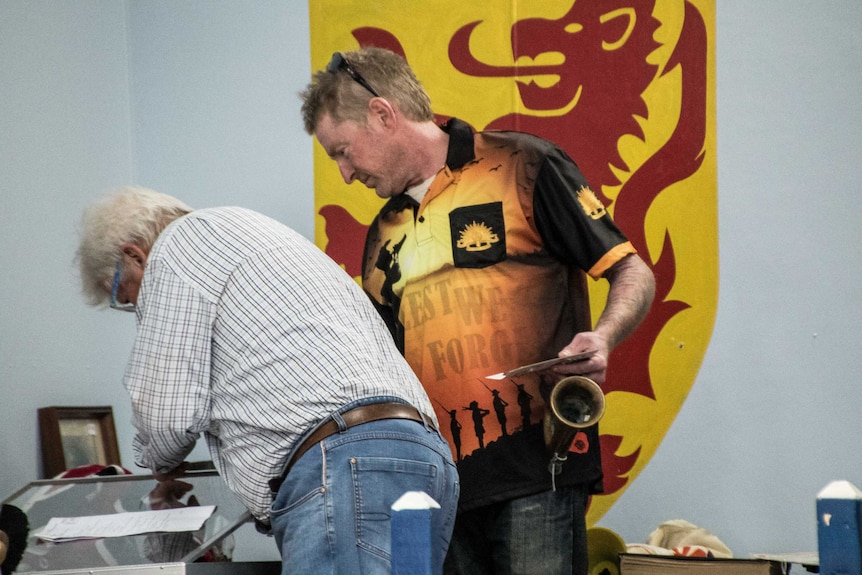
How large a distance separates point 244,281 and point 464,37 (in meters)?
1.68

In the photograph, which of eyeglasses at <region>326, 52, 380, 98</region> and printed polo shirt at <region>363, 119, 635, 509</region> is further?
eyeglasses at <region>326, 52, 380, 98</region>

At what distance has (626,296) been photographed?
2.14 meters

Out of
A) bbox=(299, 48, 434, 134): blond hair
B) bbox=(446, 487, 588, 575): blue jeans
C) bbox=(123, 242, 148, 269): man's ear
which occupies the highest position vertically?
bbox=(299, 48, 434, 134): blond hair

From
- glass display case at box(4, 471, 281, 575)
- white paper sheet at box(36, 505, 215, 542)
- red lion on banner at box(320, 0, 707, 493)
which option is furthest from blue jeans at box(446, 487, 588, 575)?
red lion on banner at box(320, 0, 707, 493)

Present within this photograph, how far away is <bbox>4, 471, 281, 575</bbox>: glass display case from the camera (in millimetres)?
1694

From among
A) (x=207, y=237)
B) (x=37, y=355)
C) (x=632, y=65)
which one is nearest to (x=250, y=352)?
(x=207, y=237)

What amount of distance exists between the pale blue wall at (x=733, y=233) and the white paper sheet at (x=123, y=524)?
2.75 feet

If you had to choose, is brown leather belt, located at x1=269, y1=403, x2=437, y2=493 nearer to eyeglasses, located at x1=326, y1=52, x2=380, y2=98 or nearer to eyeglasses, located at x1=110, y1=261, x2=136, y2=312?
eyeglasses, located at x1=110, y1=261, x2=136, y2=312

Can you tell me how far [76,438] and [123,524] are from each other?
108cm

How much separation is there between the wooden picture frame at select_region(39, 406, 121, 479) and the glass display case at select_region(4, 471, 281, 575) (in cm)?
44

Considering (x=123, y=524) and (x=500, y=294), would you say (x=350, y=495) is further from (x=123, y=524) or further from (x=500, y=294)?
(x=500, y=294)

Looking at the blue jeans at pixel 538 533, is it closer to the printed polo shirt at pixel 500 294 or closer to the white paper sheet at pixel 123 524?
the printed polo shirt at pixel 500 294

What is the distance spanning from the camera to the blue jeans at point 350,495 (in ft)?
5.12

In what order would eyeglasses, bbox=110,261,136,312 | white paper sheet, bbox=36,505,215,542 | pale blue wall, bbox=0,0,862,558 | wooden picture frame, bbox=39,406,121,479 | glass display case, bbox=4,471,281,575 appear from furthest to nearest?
pale blue wall, bbox=0,0,862,558, wooden picture frame, bbox=39,406,121,479, eyeglasses, bbox=110,261,136,312, white paper sheet, bbox=36,505,215,542, glass display case, bbox=4,471,281,575
